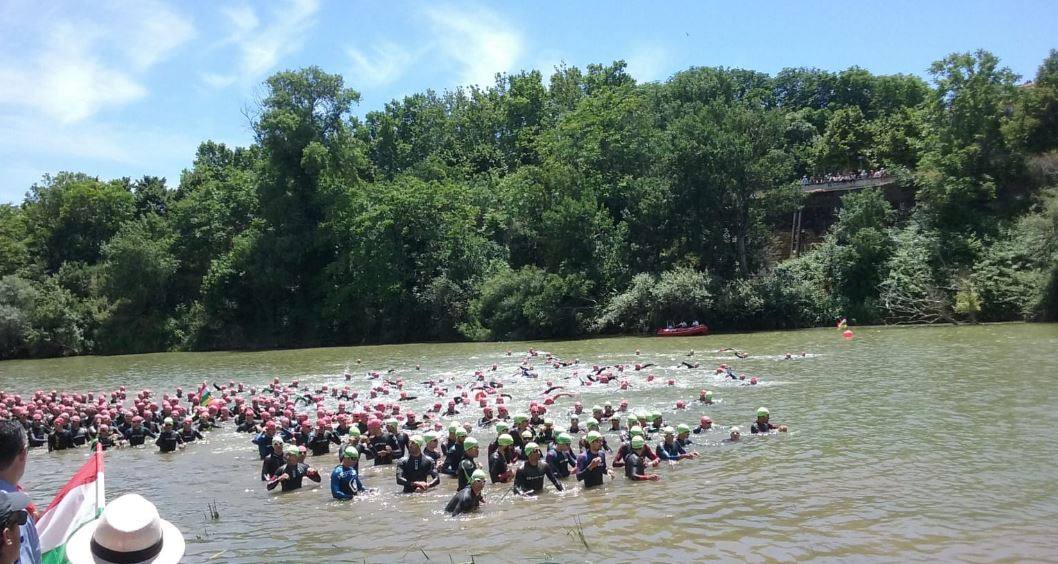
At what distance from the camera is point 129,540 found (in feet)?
12.8

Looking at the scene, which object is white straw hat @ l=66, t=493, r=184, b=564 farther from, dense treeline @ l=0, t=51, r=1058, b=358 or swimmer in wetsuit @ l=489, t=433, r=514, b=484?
dense treeline @ l=0, t=51, r=1058, b=358

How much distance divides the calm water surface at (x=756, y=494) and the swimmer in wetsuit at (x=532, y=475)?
0.29 metres

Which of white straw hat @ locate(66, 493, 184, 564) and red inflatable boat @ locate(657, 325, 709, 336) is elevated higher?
red inflatable boat @ locate(657, 325, 709, 336)

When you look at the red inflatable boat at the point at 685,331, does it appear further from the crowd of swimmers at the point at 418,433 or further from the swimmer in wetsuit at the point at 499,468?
the swimmer in wetsuit at the point at 499,468

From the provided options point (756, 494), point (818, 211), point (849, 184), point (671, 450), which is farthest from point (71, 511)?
point (849, 184)

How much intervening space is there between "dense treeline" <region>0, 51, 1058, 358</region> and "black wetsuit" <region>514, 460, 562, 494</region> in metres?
33.0

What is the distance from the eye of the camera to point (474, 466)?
1324cm

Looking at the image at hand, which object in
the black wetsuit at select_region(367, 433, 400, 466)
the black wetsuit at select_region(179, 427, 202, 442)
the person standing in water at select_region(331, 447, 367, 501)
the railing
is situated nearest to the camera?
the person standing in water at select_region(331, 447, 367, 501)

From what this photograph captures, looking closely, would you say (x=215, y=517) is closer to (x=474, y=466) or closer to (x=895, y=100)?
(x=474, y=466)

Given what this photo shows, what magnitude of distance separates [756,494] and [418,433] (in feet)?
25.8

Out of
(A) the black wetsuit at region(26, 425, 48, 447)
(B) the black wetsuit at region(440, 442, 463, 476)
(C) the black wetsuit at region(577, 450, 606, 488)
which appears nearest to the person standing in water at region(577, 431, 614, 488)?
(C) the black wetsuit at region(577, 450, 606, 488)

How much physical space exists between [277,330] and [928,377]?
46712mm

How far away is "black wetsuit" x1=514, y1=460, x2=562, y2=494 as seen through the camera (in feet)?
43.3

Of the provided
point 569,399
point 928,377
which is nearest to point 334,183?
point 569,399
